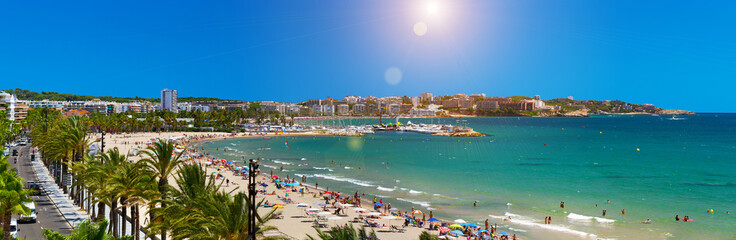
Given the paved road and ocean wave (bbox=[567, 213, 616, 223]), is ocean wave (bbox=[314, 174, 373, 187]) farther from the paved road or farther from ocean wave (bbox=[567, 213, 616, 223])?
the paved road

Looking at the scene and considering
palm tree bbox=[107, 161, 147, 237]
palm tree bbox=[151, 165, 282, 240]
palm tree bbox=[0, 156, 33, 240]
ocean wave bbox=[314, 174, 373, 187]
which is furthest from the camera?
ocean wave bbox=[314, 174, 373, 187]

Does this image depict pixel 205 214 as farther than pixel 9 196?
No

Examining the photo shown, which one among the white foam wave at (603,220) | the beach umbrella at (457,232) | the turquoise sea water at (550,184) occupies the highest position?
the turquoise sea water at (550,184)

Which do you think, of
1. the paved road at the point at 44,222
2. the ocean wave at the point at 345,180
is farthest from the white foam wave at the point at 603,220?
the paved road at the point at 44,222

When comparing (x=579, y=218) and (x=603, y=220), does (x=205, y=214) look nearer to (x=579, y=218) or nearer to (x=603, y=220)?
(x=579, y=218)

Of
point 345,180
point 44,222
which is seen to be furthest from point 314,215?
point 345,180

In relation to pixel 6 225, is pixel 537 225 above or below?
below

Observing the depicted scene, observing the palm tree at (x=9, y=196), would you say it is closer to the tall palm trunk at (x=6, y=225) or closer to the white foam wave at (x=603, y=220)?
the tall palm trunk at (x=6, y=225)

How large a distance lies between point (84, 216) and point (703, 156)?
8090 cm

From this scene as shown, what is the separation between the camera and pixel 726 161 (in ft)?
212

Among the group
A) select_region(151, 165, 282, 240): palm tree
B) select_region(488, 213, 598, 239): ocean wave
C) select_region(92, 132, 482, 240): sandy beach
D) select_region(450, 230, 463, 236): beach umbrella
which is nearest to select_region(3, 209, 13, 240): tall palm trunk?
select_region(151, 165, 282, 240): palm tree

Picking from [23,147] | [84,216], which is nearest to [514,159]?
[84,216]

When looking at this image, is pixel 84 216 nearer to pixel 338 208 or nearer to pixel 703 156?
pixel 338 208

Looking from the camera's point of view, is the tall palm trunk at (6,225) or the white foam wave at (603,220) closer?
the tall palm trunk at (6,225)
